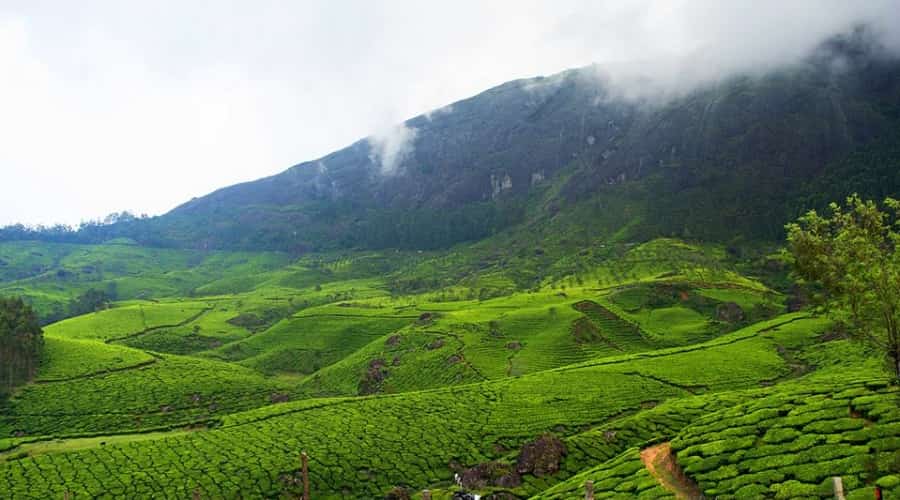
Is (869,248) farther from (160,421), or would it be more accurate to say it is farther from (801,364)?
(160,421)

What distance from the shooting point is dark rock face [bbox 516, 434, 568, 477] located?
71000 millimetres

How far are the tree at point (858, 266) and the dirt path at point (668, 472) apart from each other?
17.0 m

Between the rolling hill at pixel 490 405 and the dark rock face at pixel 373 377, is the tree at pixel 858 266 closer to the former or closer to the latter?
the rolling hill at pixel 490 405

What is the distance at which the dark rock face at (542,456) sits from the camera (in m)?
71.0

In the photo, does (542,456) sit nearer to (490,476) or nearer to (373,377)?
(490,476)

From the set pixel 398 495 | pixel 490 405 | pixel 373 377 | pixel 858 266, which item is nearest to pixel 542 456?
pixel 398 495

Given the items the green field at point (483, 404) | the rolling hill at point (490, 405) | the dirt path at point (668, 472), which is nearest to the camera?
the dirt path at point (668, 472)

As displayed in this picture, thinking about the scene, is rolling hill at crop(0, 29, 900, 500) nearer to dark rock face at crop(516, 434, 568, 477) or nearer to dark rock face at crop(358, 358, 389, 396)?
dark rock face at crop(516, 434, 568, 477)

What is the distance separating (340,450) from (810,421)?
6074cm

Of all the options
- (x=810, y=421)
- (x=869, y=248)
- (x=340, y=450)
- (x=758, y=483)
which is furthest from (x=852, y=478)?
(x=340, y=450)

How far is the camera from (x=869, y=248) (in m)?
35.1

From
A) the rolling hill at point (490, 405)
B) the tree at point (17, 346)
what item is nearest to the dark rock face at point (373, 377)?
the rolling hill at point (490, 405)

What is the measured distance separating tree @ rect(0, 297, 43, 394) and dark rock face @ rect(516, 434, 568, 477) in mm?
113511

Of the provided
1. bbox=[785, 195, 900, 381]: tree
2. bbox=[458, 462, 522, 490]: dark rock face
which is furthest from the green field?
bbox=[785, 195, 900, 381]: tree
